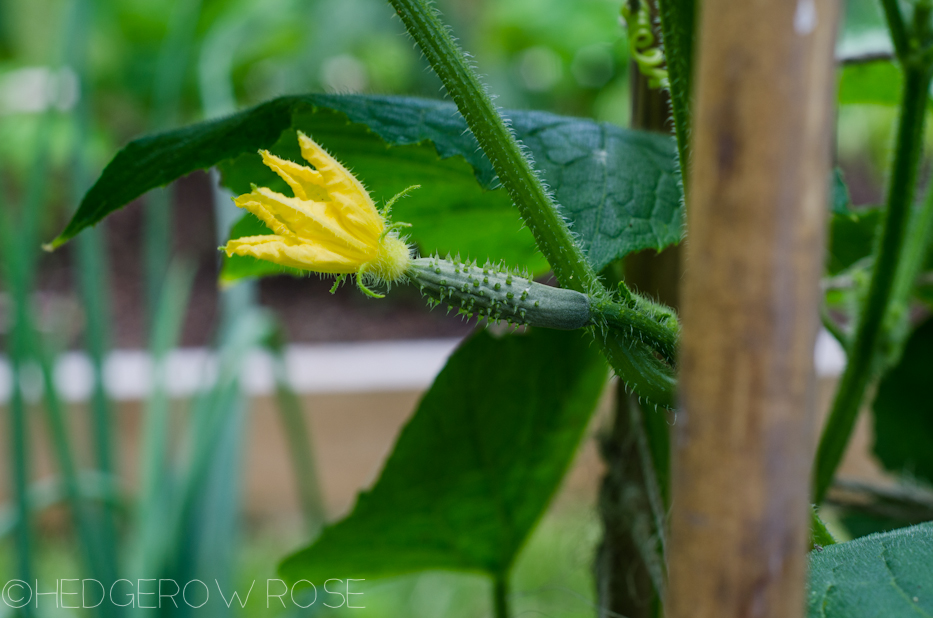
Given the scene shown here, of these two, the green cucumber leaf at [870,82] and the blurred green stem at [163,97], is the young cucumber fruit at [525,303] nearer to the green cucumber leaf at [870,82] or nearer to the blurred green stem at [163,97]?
the green cucumber leaf at [870,82]

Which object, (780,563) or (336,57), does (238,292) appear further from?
(336,57)

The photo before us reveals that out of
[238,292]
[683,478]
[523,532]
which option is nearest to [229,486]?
[238,292]

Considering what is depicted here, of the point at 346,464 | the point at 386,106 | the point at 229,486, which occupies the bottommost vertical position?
the point at 346,464

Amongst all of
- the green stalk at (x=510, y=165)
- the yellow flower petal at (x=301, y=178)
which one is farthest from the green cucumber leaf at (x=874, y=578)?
the yellow flower petal at (x=301, y=178)

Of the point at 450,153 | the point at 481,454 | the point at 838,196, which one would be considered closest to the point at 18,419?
the point at 481,454

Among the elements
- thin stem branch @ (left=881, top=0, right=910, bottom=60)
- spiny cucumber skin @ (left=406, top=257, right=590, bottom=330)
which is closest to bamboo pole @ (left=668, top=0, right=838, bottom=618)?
spiny cucumber skin @ (left=406, top=257, right=590, bottom=330)
